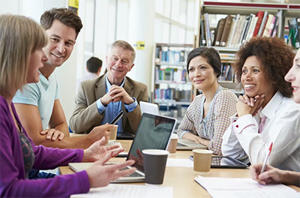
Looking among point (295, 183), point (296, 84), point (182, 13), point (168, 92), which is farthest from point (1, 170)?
point (182, 13)

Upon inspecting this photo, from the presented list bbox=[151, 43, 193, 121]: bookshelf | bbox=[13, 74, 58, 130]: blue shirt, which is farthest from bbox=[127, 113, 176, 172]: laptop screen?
bbox=[151, 43, 193, 121]: bookshelf

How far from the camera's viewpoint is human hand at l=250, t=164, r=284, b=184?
1277mm

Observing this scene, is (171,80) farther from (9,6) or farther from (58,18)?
(58,18)

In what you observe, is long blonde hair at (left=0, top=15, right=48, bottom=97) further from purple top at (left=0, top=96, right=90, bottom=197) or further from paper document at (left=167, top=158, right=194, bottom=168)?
paper document at (left=167, top=158, right=194, bottom=168)

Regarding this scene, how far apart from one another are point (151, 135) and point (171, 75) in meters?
5.00

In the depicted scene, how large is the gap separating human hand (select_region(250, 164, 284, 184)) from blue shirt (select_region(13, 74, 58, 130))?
44.7 inches

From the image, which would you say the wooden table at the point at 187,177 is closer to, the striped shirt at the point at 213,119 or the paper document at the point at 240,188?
the paper document at the point at 240,188

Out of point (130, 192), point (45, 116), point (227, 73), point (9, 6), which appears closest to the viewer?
point (130, 192)

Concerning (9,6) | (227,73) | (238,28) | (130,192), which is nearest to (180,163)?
(130,192)

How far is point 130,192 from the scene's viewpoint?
1.09 metres

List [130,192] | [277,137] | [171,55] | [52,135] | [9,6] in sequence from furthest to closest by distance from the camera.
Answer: [171,55] < [9,6] < [52,135] < [277,137] < [130,192]

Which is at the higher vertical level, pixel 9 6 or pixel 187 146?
pixel 9 6

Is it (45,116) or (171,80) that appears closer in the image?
(45,116)

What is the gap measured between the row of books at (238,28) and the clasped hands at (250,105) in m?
2.07
